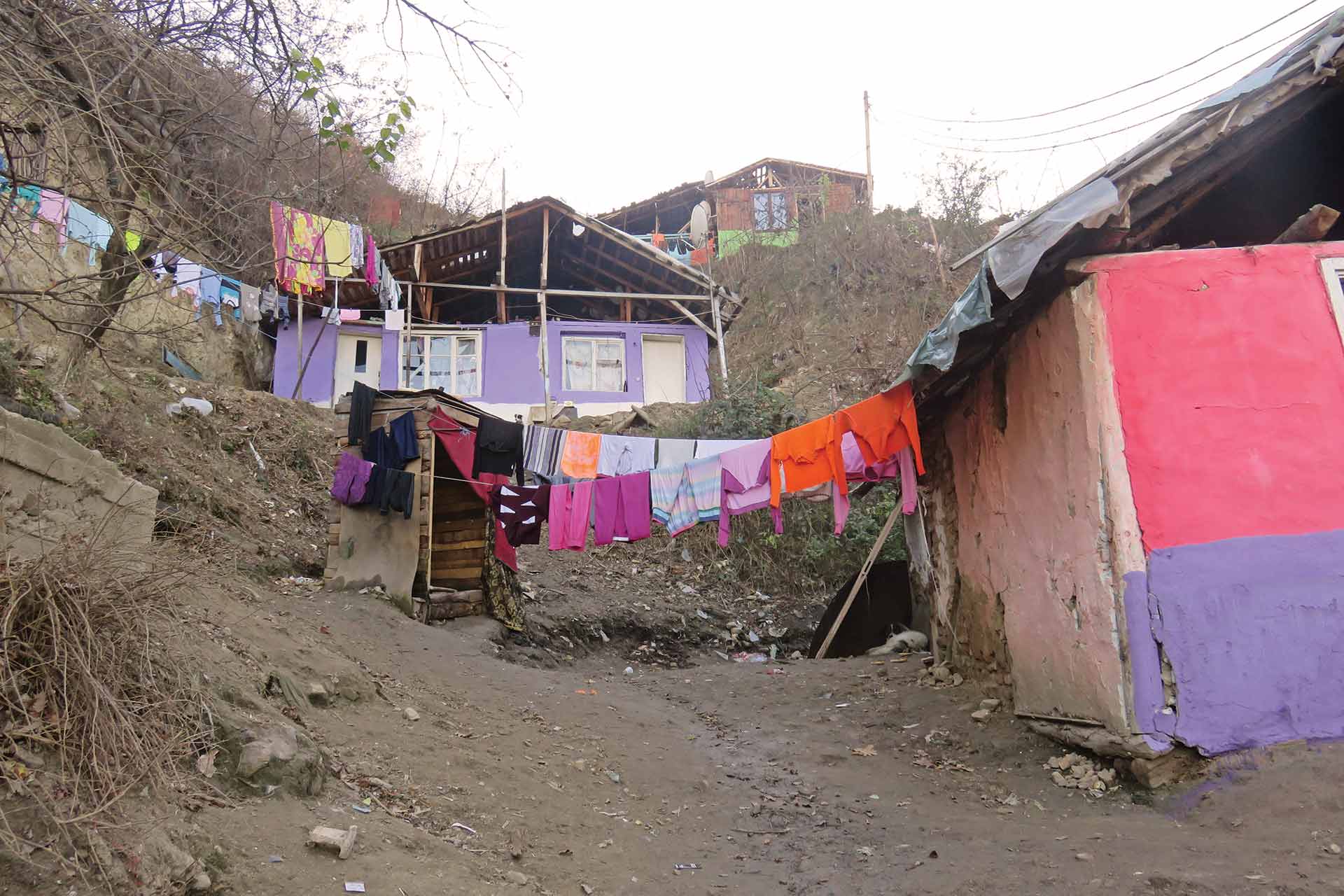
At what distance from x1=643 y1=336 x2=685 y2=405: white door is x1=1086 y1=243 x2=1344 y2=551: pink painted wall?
1317 cm

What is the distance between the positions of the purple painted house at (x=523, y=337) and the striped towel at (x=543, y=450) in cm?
703

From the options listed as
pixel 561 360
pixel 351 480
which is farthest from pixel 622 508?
pixel 561 360

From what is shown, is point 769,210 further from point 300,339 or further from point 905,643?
point 905,643

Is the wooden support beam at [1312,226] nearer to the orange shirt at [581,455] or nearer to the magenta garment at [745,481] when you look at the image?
the magenta garment at [745,481]

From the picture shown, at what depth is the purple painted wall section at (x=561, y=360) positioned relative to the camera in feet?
58.0

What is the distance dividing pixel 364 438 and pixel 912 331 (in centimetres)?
1446

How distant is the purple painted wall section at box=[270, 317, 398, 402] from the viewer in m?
17.8

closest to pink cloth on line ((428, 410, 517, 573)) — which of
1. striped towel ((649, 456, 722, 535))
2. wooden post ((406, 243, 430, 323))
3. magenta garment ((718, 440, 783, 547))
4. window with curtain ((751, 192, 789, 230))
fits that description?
striped towel ((649, 456, 722, 535))

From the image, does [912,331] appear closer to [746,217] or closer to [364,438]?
[746,217]

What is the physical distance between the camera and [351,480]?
8.85 m

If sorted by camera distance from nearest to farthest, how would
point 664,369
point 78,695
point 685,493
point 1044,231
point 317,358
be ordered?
1. point 78,695
2. point 1044,231
3. point 685,493
4. point 317,358
5. point 664,369

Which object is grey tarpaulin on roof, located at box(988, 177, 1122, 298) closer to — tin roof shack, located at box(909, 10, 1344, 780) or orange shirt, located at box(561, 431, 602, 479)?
tin roof shack, located at box(909, 10, 1344, 780)

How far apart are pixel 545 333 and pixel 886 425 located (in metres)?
11.4

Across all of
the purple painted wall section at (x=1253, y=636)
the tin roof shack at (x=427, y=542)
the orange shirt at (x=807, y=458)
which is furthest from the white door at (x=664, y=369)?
the purple painted wall section at (x=1253, y=636)
